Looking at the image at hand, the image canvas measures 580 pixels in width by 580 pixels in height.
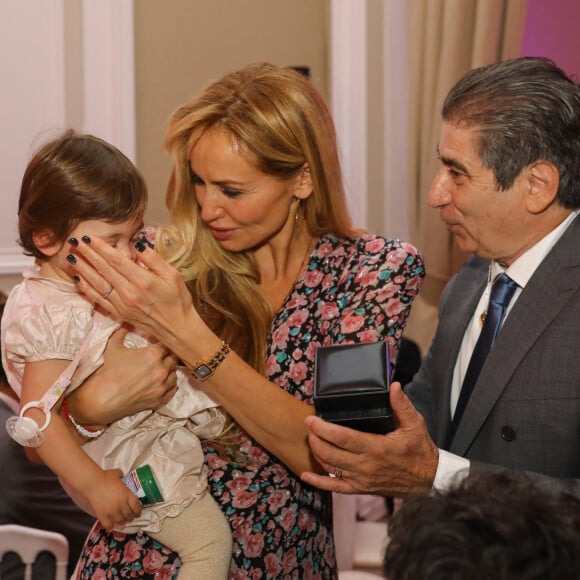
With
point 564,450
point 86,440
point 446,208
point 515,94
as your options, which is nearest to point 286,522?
point 86,440

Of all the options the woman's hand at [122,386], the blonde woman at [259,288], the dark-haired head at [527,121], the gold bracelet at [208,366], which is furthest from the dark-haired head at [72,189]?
the dark-haired head at [527,121]

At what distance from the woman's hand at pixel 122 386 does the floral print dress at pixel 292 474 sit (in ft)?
0.66

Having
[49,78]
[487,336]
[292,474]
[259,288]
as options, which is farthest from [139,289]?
[49,78]

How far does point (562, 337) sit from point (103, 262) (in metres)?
0.99

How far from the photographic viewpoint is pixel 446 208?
2.31 m

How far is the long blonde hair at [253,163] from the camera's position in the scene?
2256mm

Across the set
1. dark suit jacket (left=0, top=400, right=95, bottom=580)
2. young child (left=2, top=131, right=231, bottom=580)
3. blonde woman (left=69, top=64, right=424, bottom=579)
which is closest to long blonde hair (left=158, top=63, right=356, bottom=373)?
blonde woman (left=69, top=64, right=424, bottom=579)

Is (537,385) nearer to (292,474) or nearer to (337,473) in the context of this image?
(337,473)

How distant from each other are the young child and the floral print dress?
2.6 inches

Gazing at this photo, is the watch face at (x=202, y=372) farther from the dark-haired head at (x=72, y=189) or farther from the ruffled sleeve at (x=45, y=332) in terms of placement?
the dark-haired head at (x=72, y=189)

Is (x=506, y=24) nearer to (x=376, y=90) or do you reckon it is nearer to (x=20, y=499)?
(x=376, y=90)

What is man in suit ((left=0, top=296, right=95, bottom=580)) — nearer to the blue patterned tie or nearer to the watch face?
the watch face

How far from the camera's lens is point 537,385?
2.07 m

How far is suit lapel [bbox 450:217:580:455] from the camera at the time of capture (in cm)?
210
